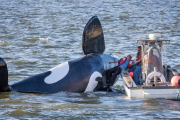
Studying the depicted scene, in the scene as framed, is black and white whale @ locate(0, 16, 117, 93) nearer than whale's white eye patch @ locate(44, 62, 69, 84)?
Yes

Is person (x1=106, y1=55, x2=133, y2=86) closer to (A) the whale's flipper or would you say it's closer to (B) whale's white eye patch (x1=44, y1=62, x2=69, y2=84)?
(A) the whale's flipper

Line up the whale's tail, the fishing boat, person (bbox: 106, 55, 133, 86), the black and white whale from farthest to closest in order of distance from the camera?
person (bbox: 106, 55, 133, 86)
the black and white whale
the whale's tail
the fishing boat

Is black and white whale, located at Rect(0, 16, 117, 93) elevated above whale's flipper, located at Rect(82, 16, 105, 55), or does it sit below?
below

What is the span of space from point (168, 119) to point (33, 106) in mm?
3957

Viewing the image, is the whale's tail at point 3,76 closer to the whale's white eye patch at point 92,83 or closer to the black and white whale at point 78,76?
the black and white whale at point 78,76

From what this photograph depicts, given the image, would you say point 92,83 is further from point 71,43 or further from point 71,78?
point 71,43

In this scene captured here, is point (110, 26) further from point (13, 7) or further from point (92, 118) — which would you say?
point (92, 118)

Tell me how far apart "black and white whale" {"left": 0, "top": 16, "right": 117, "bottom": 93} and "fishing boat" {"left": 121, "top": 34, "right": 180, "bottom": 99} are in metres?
1.04

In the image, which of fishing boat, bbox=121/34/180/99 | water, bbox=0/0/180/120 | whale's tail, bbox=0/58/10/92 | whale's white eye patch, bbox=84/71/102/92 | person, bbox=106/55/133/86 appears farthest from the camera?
person, bbox=106/55/133/86

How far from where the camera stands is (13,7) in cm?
5847

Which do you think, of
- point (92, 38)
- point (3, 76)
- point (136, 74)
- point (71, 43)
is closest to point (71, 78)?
point (136, 74)

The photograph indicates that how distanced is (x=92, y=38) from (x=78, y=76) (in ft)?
10.1

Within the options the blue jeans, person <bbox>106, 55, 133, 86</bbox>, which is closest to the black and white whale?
person <bbox>106, 55, 133, 86</bbox>

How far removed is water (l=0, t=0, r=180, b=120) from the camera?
16031mm
